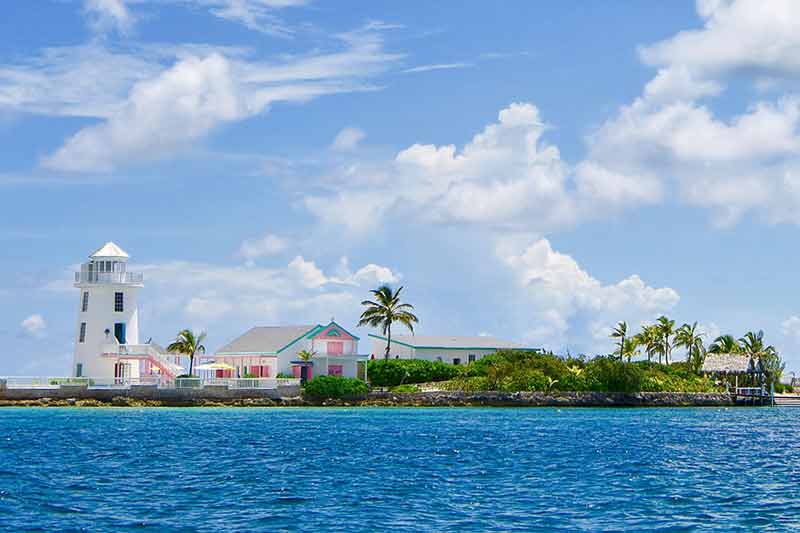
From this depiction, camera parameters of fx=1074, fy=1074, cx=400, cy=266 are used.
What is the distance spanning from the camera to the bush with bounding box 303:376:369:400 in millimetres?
79750

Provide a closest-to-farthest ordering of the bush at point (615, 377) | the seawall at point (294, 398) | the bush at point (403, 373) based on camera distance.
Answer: the seawall at point (294, 398), the bush at point (615, 377), the bush at point (403, 373)

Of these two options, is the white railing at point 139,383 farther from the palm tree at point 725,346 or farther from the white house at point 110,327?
the palm tree at point 725,346

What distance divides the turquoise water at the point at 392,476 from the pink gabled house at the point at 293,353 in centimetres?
2865

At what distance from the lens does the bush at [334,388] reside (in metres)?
79.8

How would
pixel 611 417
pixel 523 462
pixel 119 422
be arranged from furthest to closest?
pixel 611 417 < pixel 119 422 < pixel 523 462

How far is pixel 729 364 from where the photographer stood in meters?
98.0

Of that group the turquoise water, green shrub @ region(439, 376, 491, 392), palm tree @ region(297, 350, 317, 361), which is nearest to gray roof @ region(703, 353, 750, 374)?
green shrub @ region(439, 376, 491, 392)

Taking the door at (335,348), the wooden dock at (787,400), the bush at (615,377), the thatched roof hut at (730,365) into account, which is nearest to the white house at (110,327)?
the door at (335,348)

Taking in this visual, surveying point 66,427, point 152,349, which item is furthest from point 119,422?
point 152,349

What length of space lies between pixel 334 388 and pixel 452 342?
23.8 meters

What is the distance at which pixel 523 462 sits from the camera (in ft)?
123

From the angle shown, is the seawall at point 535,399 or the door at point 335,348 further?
the door at point 335,348

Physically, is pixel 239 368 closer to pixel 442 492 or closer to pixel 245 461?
pixel 245 461

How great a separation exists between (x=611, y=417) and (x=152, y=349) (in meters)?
33.5
